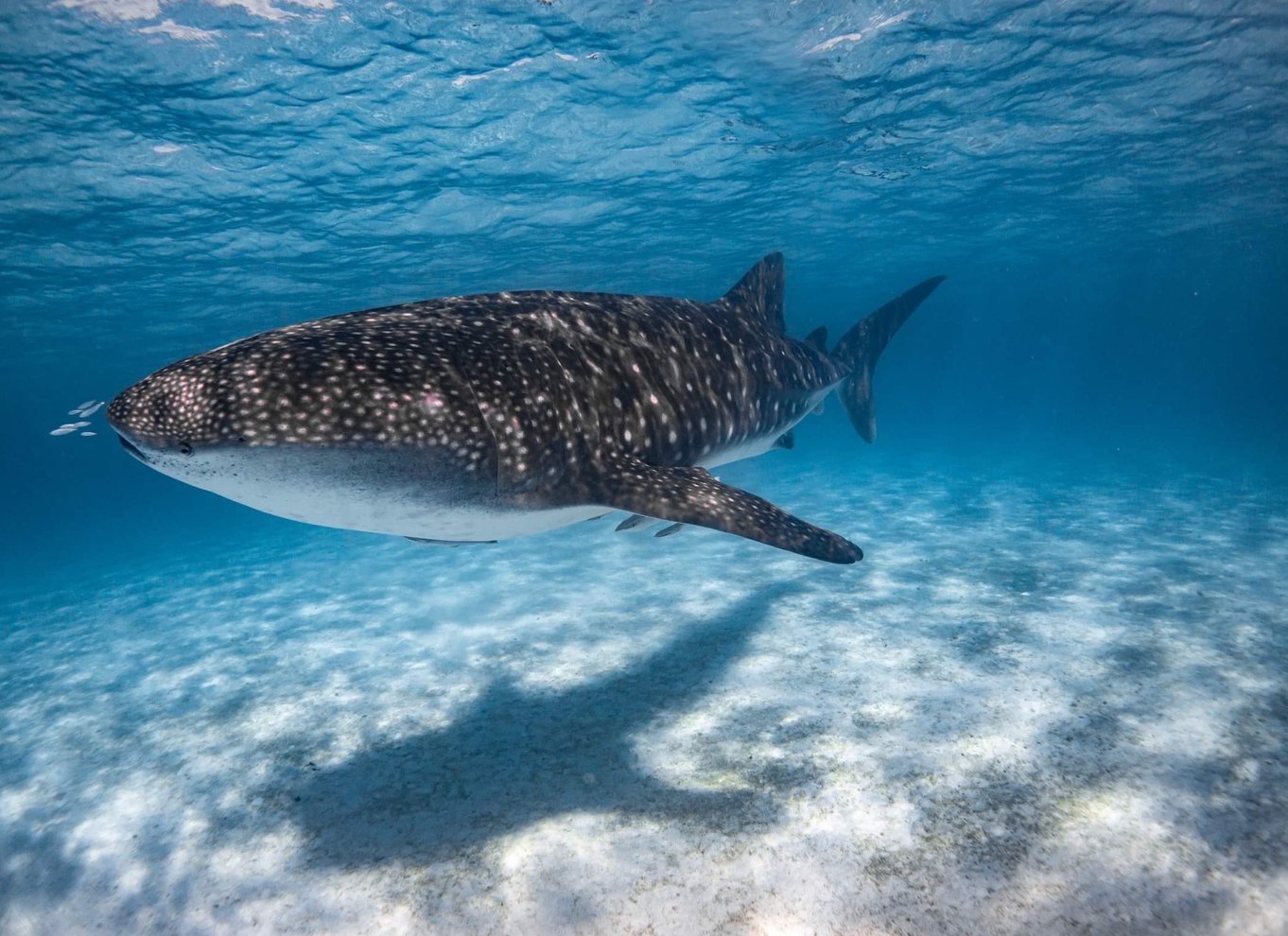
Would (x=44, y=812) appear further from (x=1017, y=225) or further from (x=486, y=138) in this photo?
(x=1017, y=225)

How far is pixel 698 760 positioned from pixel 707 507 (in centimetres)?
220

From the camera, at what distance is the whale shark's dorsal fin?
7918 mm

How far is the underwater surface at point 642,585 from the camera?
13.8ft

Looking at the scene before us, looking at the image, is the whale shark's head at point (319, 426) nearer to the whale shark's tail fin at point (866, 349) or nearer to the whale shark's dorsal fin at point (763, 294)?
the whale shark's dorsal fin at point (763, 294)

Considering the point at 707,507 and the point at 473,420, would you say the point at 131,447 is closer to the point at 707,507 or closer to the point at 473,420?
the point at 473,420

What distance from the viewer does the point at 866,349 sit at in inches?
413

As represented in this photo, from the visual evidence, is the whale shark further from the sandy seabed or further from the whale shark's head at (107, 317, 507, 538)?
the sandy seabed

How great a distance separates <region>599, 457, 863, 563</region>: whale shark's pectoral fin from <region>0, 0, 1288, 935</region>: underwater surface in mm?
1745

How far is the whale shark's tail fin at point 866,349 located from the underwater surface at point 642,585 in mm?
2590

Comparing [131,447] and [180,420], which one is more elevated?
[180,420]

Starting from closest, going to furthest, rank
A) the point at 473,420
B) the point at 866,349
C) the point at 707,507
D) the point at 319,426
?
the point at 319,426 → the point at 473,420 → the point at 707,507 → the point at 866,349

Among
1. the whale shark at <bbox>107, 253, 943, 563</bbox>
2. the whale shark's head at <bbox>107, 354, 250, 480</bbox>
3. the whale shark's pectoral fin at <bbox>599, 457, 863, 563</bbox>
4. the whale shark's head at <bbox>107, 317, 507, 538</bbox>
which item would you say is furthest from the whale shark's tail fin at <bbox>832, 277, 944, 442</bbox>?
the whale shark's head at <bbox>107, 354, 250, 480</bbox>

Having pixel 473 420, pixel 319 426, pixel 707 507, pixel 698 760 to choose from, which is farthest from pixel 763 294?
pixel 319 426

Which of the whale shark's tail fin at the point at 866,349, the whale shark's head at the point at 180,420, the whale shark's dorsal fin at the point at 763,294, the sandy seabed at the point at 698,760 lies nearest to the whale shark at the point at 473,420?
the whale shark's head at the point at 180,420
